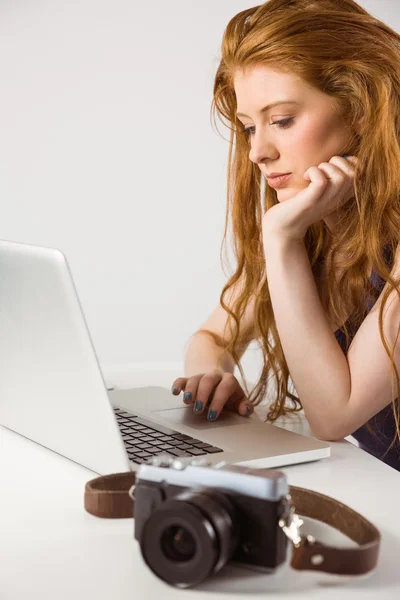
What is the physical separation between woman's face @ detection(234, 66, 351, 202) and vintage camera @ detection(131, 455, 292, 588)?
2.85ft

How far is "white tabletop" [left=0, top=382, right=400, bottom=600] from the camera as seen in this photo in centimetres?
63

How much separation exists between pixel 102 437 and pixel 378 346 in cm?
53

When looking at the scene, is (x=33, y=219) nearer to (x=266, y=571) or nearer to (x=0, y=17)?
(x=0, y=17)

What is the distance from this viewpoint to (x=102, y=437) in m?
0.88

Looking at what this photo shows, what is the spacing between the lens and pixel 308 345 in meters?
1.26

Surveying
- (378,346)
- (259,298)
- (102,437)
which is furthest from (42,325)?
(259,298)

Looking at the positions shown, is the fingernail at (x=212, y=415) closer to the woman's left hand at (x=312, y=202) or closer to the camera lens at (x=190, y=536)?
the woman's left hand at (x=312, y=202)

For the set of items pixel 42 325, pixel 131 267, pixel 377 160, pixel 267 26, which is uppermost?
pixel 267 26

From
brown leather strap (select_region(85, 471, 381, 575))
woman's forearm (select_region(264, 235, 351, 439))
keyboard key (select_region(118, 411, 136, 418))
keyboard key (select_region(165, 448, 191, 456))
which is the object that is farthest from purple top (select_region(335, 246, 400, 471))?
brown leather strap (select_region(85, 471, 381, 575))

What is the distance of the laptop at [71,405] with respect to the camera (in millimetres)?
850

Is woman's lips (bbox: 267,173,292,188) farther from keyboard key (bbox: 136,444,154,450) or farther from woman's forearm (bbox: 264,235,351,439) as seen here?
keyboard key (bbox: 136,444,154,450)

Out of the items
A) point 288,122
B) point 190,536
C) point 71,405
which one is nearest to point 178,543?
point 190,536

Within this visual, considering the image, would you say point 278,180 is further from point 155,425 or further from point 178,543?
point 178,543

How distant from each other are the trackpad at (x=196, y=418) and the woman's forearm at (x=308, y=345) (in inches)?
4.5
